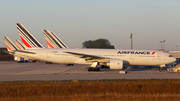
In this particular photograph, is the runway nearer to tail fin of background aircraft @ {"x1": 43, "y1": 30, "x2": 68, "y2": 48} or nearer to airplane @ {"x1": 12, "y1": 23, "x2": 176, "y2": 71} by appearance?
airplane @ {"x1": 12, "y1": 23, "x2": 176, "y2": 71}

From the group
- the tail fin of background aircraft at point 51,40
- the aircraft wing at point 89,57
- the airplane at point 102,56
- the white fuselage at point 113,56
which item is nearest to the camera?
the aircraft wing at point 89,57

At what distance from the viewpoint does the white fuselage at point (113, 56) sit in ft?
104

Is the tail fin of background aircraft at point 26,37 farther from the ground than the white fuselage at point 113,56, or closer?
farther from the ground

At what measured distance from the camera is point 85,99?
11383 mm

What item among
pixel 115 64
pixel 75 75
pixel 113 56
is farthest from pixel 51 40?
pixel 75 75

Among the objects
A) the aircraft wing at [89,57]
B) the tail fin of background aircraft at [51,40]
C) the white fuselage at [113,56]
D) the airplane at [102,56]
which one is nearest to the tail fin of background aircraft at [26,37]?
the airplane at [102,56]

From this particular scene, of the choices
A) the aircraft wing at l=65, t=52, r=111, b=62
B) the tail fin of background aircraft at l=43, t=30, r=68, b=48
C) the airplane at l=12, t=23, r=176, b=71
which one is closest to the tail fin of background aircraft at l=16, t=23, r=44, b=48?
the airplane at l=12, t=23, r=176, b=71

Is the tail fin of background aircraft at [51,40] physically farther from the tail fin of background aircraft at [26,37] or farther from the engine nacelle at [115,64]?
the engine nacelle at [115,64]

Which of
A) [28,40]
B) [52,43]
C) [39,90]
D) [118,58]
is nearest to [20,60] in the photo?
[52,43]

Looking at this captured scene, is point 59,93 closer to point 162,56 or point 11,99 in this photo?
point 11,99

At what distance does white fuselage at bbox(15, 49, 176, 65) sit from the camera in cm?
3170

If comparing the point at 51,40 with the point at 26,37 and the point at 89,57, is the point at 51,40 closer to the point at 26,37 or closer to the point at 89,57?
the point at 26,37

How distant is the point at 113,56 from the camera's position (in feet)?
104

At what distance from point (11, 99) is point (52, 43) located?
121 ft
